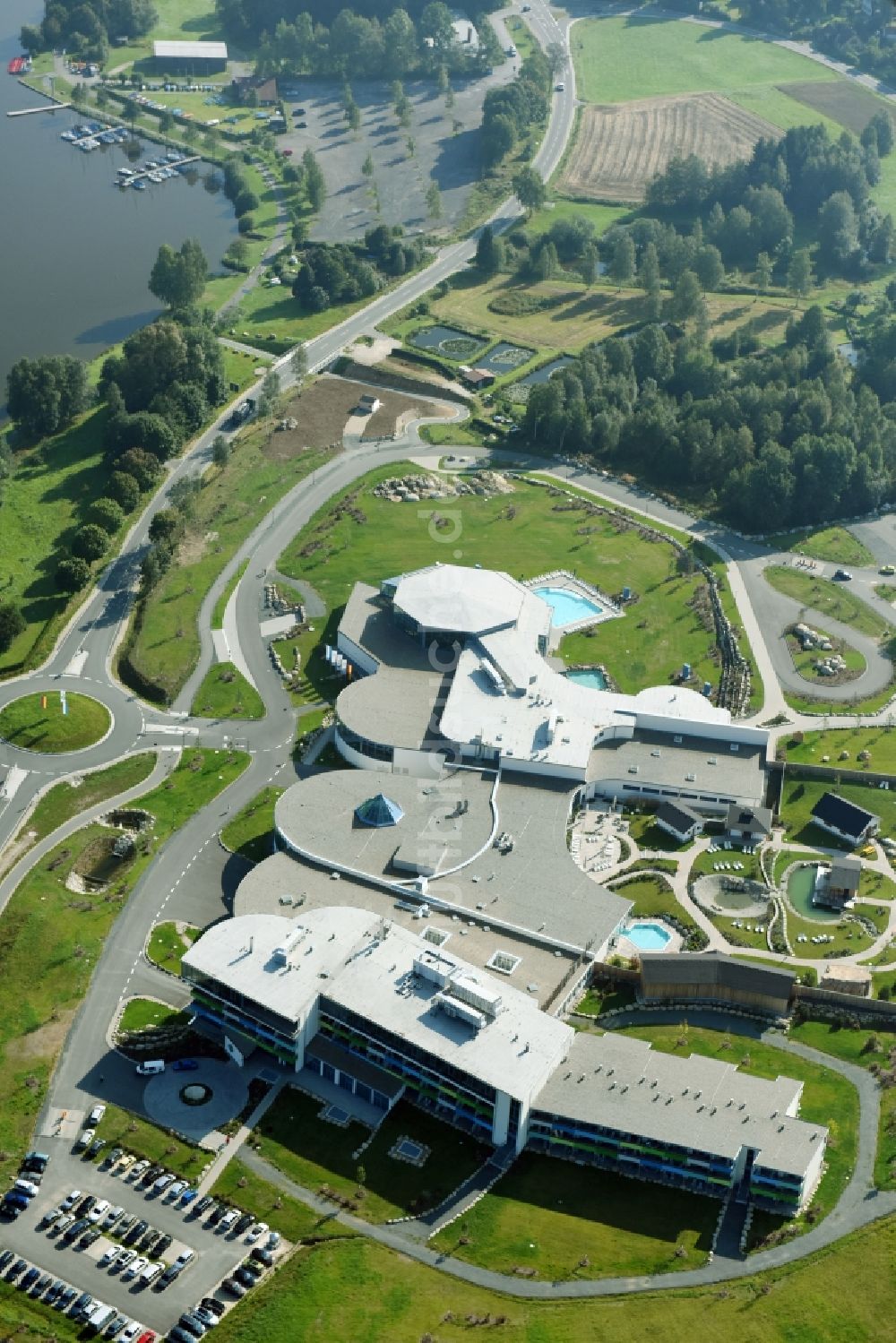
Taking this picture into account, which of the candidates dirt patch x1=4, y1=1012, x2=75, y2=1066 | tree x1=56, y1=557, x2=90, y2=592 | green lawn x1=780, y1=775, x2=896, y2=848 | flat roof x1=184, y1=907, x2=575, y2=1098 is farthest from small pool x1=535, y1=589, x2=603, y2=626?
dirt patch x1=4, y1=1012, x2=75, y2=1066

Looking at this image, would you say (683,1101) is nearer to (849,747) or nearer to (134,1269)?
(134,1269)

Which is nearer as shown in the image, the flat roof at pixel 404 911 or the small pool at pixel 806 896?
the flat roof at pixel 404 911

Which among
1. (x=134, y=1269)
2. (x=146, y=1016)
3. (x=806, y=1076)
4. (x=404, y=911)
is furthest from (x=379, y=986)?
(x=806, y=1076)

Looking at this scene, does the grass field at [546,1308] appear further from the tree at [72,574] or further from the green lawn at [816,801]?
the tree at [72,574]

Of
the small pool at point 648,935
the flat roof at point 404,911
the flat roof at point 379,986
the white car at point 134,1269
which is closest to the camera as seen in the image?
the white car at point 134,1269

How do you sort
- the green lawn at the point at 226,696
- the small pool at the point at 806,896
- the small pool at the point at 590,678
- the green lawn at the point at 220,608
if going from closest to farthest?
the small pool at the point at 806,896 → the green lawn at the point at 226,696 → the small pool at the point at 590,678 → the green lawn at the point at 220,608

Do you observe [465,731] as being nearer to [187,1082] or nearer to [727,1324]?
[187,1082]

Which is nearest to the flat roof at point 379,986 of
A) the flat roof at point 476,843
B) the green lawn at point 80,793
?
the flat roof at point 476,843
